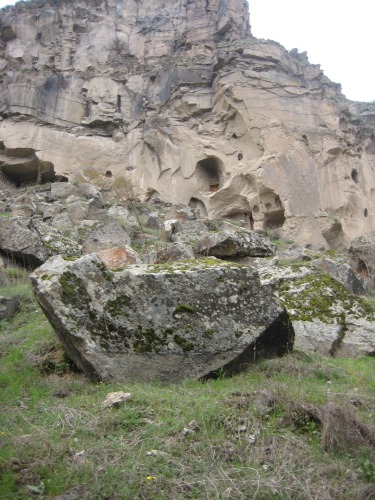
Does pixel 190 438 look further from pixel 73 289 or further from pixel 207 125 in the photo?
pixel 207 125

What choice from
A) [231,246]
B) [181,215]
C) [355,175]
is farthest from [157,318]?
[355,175]

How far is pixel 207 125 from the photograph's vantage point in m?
28.5

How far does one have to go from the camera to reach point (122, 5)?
36.1m

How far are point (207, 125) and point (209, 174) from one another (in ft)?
9.13

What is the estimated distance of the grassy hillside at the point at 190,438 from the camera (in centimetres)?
315

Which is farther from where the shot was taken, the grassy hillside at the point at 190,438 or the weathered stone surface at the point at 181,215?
the weathered stone surface at the point at 181,215

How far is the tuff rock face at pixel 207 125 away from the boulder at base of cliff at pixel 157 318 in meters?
18.6

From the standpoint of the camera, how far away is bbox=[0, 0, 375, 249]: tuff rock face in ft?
84.5

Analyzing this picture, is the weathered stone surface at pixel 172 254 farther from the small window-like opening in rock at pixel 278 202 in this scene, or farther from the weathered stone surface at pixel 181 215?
the small window-like opening in rock at pixel 278 202

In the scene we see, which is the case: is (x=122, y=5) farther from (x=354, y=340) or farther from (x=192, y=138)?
(x=354, y=340)

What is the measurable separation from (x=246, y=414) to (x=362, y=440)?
2.88 ft

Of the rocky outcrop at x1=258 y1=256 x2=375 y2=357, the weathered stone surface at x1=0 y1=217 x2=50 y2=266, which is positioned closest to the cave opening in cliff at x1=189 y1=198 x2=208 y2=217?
the weathered stone surface at x1=0 y1=217 x2=50 y2=266

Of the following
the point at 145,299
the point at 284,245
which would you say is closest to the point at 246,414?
the point at 145,299

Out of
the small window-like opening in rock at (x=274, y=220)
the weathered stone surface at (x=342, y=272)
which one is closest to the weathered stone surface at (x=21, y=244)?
the weathered stone surface at (x=342, y=272)
